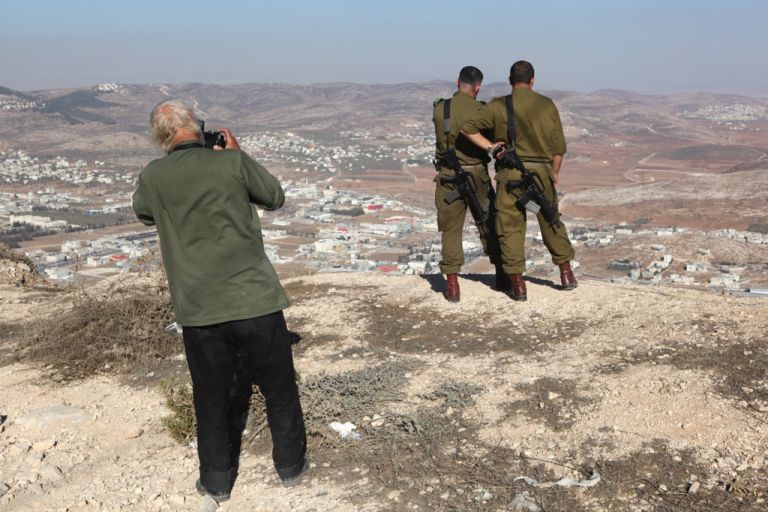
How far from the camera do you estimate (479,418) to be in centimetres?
357

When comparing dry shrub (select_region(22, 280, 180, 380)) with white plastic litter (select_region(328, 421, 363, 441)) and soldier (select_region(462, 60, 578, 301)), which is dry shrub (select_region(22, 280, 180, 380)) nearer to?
white plastic litter (select_region(328, 421, 363, 441))

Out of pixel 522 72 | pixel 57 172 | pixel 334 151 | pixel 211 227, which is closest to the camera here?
pixel 211 227

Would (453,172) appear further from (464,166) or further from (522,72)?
(522,72)

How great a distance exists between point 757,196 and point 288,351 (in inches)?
1581

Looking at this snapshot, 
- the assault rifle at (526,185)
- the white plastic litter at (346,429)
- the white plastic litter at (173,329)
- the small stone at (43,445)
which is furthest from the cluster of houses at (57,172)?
the white plastic litter at (346,429)

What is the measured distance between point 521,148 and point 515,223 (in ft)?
2.09

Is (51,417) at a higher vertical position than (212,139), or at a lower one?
lower

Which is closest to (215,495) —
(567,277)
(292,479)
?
(292,479)

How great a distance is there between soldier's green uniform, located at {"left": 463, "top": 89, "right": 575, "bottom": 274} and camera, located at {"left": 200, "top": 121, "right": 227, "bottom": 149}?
2950 millimetres

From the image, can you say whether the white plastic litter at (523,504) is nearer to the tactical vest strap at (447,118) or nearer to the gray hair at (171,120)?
the gray hair at (171,120)

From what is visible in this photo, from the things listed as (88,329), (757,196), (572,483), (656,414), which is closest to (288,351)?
(572,483)

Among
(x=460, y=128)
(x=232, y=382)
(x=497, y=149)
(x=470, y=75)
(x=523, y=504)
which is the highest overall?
(x=470, y=75)

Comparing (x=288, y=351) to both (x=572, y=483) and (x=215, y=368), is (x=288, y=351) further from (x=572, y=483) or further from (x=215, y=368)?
(x=572, y=483)

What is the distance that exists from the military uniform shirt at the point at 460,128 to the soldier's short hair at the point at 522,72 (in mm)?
359
